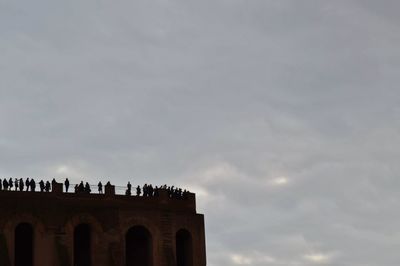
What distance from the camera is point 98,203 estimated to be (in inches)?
1972

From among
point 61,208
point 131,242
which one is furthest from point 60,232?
point 131,242

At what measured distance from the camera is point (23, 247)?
4941 cm

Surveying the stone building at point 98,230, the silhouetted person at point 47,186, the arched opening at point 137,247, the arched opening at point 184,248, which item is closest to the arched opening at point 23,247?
the stone building at point 98,230

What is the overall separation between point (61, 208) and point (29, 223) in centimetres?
194

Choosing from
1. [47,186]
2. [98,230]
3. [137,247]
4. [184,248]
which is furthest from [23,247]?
[184,248]

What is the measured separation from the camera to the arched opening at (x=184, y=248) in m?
52.4

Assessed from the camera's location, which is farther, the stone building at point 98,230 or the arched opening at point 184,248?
the arched opening at point 184,248

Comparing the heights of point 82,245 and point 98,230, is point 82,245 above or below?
below

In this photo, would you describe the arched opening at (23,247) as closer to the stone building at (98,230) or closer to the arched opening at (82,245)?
the stone building at (98,230)

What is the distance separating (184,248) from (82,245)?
5923mm

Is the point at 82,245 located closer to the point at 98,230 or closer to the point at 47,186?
the point at 98,230

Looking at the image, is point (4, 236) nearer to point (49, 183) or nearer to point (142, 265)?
point (49, 183)

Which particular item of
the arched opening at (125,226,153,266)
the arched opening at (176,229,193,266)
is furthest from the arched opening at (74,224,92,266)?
the arched opening at (176,229,193,266)

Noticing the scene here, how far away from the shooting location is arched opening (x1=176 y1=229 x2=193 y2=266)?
52375 mm
